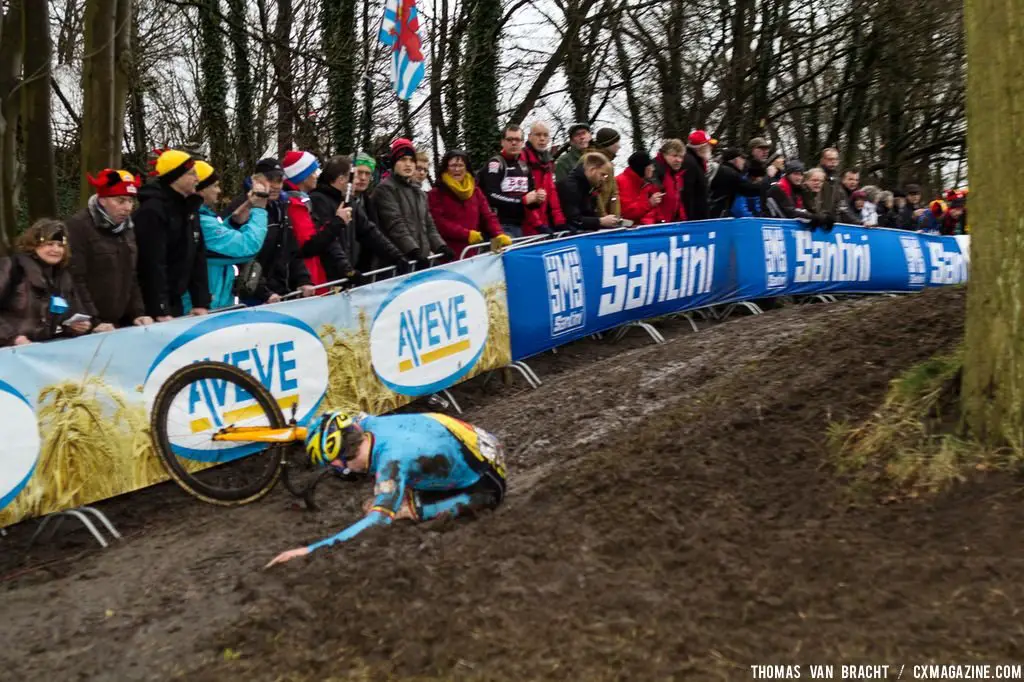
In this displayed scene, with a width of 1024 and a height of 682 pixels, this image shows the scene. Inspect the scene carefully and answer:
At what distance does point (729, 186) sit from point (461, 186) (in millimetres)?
4615

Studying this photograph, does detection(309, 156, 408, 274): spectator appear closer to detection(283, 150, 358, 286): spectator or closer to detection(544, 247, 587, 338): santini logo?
detection(283, 150, 358, 286): spectator

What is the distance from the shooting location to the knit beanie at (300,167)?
9320 mm

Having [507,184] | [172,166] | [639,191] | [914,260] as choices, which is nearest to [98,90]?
[507,184]

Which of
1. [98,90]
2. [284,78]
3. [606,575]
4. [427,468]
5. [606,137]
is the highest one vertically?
[284,78]

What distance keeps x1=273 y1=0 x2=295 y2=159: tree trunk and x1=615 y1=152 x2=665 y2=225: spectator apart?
733cm

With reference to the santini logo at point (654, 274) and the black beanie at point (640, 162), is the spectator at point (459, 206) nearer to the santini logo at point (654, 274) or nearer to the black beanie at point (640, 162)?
the santini logo at point (654, 274)

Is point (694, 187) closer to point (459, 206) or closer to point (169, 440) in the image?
point (459, 206)

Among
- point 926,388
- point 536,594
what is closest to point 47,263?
point 536,594

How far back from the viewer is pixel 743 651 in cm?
411

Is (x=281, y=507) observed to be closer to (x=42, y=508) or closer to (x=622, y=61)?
(x=42, y=508)

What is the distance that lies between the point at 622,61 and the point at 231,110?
991 cm

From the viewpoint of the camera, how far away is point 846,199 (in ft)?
52.2

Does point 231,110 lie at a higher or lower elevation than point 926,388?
higher

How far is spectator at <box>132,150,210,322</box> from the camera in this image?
7.62 meters
